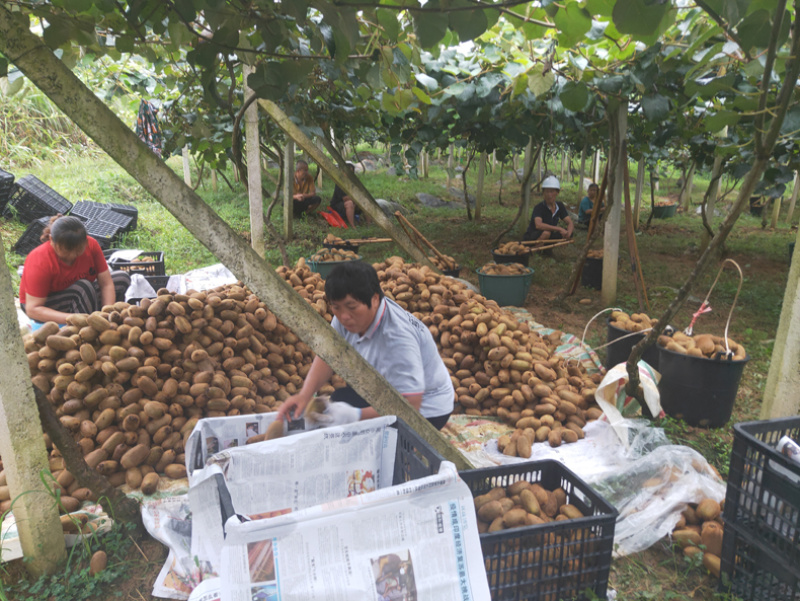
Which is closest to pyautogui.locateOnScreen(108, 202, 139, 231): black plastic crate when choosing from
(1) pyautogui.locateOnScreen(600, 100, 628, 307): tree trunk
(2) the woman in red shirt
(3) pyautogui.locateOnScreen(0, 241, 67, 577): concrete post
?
(2) the woman in red shirt

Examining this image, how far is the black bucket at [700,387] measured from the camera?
142 inches

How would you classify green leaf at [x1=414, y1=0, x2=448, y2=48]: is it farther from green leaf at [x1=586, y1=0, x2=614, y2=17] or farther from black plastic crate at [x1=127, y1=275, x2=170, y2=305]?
black plastic crate at [x1=127, y1=275, x2=170, y2=305]

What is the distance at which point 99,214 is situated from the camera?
889 centimetres

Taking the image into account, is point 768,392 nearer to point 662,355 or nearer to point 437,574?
point 662,355

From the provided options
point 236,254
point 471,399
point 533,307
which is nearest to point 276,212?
point 533,307

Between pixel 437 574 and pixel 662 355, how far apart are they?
9.93ft

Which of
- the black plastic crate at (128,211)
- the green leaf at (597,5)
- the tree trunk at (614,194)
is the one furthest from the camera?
the black plastic crate at (128,211)

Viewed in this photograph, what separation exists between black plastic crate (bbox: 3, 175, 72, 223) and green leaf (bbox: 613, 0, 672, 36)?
951cm

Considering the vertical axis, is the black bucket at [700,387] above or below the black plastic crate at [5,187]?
below

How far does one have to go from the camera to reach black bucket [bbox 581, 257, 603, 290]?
7344 millimetres

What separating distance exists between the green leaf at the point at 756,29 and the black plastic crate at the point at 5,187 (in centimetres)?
982

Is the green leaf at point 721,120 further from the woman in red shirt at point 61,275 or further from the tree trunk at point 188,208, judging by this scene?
the woman in red shirt at point 61,275

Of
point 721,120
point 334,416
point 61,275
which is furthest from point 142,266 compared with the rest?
point 721,120

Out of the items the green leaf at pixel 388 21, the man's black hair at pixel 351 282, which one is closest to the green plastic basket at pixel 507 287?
the man's black hair at pixel 351 282
